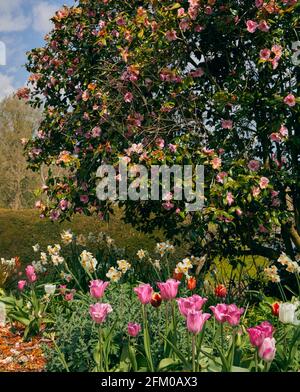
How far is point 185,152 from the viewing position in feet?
17.4

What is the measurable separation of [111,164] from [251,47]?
1923 millimetres

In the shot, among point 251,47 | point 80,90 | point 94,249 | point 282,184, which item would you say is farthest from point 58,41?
point 94,249

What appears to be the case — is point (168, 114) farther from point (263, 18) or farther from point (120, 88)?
point (263, 18)

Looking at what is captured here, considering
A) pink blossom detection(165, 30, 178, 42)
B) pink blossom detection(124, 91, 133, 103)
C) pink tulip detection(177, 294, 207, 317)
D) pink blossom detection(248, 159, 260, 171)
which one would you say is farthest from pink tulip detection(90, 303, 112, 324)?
pink blossom detection(165, 30, 178, 42)

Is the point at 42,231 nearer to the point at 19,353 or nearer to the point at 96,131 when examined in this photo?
the point at 96,131

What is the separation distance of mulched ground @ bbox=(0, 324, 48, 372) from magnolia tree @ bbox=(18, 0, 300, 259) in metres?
1.57

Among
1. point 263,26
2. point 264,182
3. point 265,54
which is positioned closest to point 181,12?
point 263,26

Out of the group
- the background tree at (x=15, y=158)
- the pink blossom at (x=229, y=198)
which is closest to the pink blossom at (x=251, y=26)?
the pink blossom at (x=229, y=198)

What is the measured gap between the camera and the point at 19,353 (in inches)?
181

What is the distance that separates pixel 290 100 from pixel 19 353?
3.34m

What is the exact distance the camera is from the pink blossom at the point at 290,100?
16.6ft

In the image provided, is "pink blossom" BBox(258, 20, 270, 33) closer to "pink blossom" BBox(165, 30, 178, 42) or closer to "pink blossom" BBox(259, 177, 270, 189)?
"pink blossom" BBox(165, 30, 178, 42)

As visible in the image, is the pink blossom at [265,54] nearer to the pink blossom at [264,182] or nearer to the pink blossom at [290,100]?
the pink blossom at [290,100]

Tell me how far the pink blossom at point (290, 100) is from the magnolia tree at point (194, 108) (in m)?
0.01
